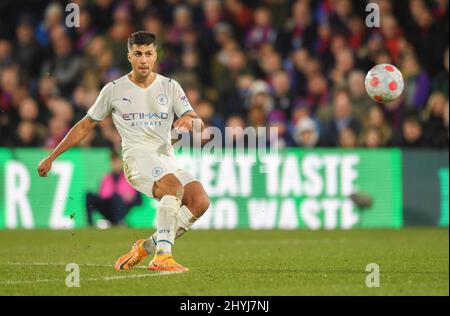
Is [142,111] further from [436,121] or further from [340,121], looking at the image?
[436,121]

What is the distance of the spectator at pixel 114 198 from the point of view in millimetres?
15664

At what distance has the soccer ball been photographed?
35.2 feet

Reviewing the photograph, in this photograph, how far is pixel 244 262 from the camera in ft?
33.0

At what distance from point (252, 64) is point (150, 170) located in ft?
28.2

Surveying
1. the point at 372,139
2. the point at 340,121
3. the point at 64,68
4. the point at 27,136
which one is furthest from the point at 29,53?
the point at 372,139

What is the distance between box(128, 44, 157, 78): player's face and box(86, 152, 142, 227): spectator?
6459 mm

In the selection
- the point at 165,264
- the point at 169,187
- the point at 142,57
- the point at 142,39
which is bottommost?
the point at 165,264

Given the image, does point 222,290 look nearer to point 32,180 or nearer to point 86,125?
point 86,125

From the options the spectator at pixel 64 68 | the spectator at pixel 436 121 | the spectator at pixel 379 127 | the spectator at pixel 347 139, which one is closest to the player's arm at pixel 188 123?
the spectator at pixel 347 139

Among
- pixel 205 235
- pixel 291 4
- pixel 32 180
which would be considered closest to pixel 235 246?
pixel 205 235

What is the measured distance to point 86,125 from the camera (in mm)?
9398

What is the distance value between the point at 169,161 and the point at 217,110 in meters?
7.62

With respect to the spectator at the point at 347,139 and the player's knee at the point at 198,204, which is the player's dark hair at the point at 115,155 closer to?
the spectator at the point at 347,139

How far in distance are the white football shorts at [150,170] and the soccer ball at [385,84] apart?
2.52 m
